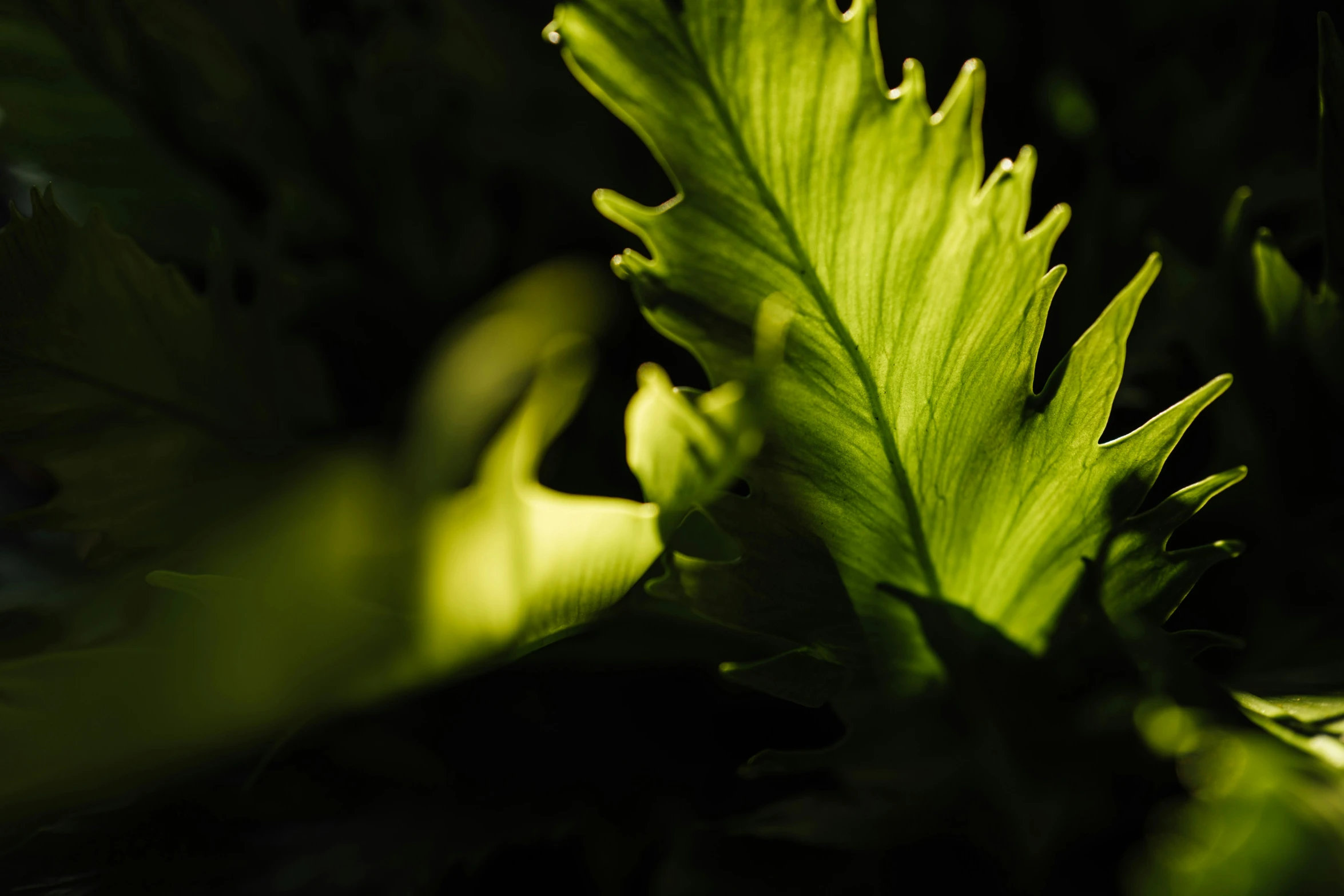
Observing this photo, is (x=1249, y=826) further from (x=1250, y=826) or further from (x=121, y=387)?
(x=121, y=387)

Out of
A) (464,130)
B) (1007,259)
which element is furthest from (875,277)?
(464,130)

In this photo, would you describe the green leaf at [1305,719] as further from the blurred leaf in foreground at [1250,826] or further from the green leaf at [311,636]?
the green leaf at [311,636]

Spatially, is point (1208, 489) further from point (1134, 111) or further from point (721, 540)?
point (1134, 111)

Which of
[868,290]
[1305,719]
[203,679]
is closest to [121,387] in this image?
[203,679]

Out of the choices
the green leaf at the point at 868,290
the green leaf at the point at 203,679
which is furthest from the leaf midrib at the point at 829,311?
the green leaf at the point at 203,679

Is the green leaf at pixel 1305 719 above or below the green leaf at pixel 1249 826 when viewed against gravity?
below

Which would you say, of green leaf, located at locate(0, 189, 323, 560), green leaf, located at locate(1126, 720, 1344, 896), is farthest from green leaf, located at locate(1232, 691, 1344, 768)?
green leaf, located at locate(0, 189, 323, 560)
